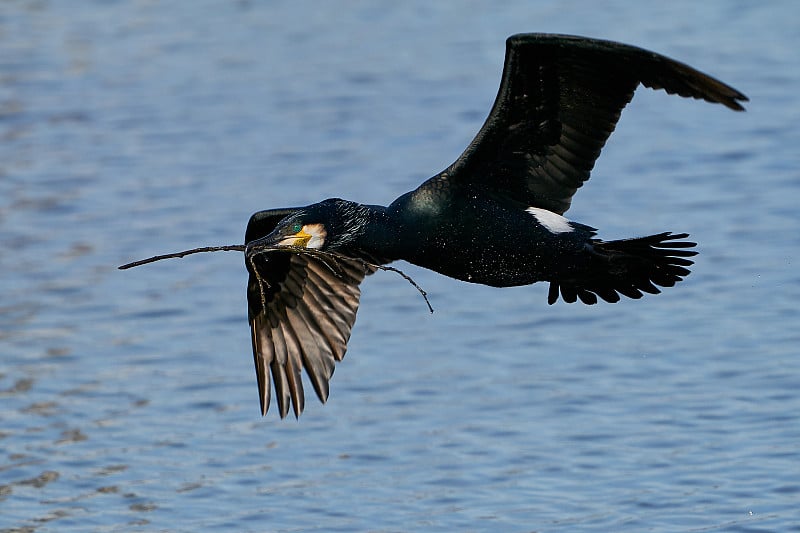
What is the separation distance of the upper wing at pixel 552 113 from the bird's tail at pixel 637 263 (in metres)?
0.31

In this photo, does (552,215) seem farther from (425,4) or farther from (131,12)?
(131,12)

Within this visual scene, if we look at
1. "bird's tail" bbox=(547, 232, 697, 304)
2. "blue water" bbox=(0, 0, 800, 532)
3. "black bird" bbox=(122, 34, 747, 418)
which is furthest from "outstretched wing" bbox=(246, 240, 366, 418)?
"bird's tail" bbox=(547, 232, 697, 304)

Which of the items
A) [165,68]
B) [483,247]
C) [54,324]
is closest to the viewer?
[483,247]

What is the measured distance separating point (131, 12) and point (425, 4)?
9.12 ft

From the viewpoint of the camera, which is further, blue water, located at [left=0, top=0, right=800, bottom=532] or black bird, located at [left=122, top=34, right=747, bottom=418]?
blue water, located at [left=0, top=0, right=800, bottom=532]

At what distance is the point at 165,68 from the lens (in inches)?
526

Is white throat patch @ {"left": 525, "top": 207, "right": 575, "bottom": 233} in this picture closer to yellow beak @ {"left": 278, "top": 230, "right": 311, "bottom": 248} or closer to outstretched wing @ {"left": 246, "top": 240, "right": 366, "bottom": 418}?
yellow beak @ {"left": 278, "top": 230, "right": 311, "bottom": 248}

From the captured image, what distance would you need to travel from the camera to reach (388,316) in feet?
27.1

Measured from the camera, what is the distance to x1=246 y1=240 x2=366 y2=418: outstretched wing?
6.46 metres

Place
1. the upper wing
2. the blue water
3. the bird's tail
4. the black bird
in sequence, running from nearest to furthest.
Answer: the upper wing, the black bird, the bird's tail, the blue water

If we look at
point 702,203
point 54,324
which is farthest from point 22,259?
point 702,203

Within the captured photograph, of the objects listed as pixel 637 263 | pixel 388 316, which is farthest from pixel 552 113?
pixel 388 316

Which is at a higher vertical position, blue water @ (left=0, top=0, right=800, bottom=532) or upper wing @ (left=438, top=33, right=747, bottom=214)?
upper wing @ (left=438, top=33, right=747, bottom=214)

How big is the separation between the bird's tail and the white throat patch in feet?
0.38
